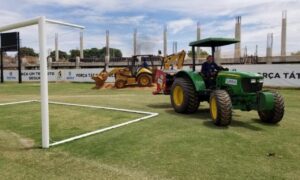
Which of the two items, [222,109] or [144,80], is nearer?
[222,109]

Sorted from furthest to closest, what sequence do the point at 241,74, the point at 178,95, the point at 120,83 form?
1. the point at 120,83
2. the point at 178,95
3. the point at 241,74

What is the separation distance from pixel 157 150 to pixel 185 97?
12.1 feet

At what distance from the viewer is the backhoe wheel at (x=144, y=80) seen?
21.4 meters

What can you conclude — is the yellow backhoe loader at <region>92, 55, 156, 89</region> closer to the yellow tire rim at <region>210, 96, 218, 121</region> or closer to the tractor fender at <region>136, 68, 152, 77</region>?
the tractor fender at <region>136, 68, 152, 77</region>

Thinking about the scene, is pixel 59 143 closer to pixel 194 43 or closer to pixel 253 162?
pixel 253 162

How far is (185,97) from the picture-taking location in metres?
9.35

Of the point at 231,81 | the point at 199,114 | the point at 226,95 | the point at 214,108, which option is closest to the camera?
the point at 226,95

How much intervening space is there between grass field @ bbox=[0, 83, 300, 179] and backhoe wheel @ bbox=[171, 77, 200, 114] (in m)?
0.64

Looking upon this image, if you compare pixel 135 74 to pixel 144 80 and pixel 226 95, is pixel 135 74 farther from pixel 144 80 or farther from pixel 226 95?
pixel 226 95

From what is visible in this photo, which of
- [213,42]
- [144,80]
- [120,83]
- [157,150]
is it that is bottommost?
[157,150]

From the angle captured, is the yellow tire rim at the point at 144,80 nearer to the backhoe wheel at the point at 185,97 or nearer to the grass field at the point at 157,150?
the backhoe wheel at the point at 185,97

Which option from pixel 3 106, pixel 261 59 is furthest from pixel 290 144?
pixel 261 59

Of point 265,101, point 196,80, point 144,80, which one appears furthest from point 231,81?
point 144,80

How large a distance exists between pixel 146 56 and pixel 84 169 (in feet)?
55.5
